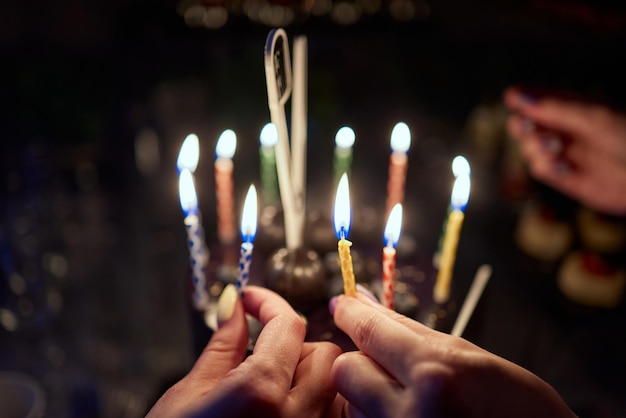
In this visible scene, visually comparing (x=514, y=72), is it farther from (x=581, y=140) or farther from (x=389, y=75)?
(x=581, y=140)

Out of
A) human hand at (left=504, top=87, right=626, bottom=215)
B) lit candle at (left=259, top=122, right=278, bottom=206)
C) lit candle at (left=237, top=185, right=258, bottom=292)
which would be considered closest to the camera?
lit candle at (left=237, top=185, right=258, bottom=292)

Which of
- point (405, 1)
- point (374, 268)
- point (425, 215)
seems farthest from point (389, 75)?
point (374, 268)

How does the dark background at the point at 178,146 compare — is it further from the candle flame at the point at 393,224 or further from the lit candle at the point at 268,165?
the candle flame at the point at 393,224

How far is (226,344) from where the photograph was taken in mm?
771

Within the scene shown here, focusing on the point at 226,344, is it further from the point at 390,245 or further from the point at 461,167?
the point at 461,167

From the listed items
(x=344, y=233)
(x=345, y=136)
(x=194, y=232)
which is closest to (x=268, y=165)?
(x=345, y=136)

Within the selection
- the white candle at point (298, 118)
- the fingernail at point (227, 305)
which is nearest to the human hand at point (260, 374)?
the fingernail at point (227, 305)

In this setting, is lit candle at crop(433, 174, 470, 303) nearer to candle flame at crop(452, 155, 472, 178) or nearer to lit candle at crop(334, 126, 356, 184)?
candle flame at crop(452, 155, 472, 178)

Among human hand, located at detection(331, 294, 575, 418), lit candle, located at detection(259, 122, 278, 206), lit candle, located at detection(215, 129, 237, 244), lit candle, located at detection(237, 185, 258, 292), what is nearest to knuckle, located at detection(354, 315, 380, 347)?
human hand, located at detection(331, 294, 575, 418)

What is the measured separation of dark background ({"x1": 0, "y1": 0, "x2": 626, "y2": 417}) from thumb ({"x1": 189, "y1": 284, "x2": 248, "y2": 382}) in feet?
1.69

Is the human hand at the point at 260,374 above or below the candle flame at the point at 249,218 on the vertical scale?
below

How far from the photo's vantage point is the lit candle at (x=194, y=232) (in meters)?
0.91

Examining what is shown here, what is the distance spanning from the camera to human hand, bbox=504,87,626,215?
58.1 inches

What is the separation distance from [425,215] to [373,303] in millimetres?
1097
